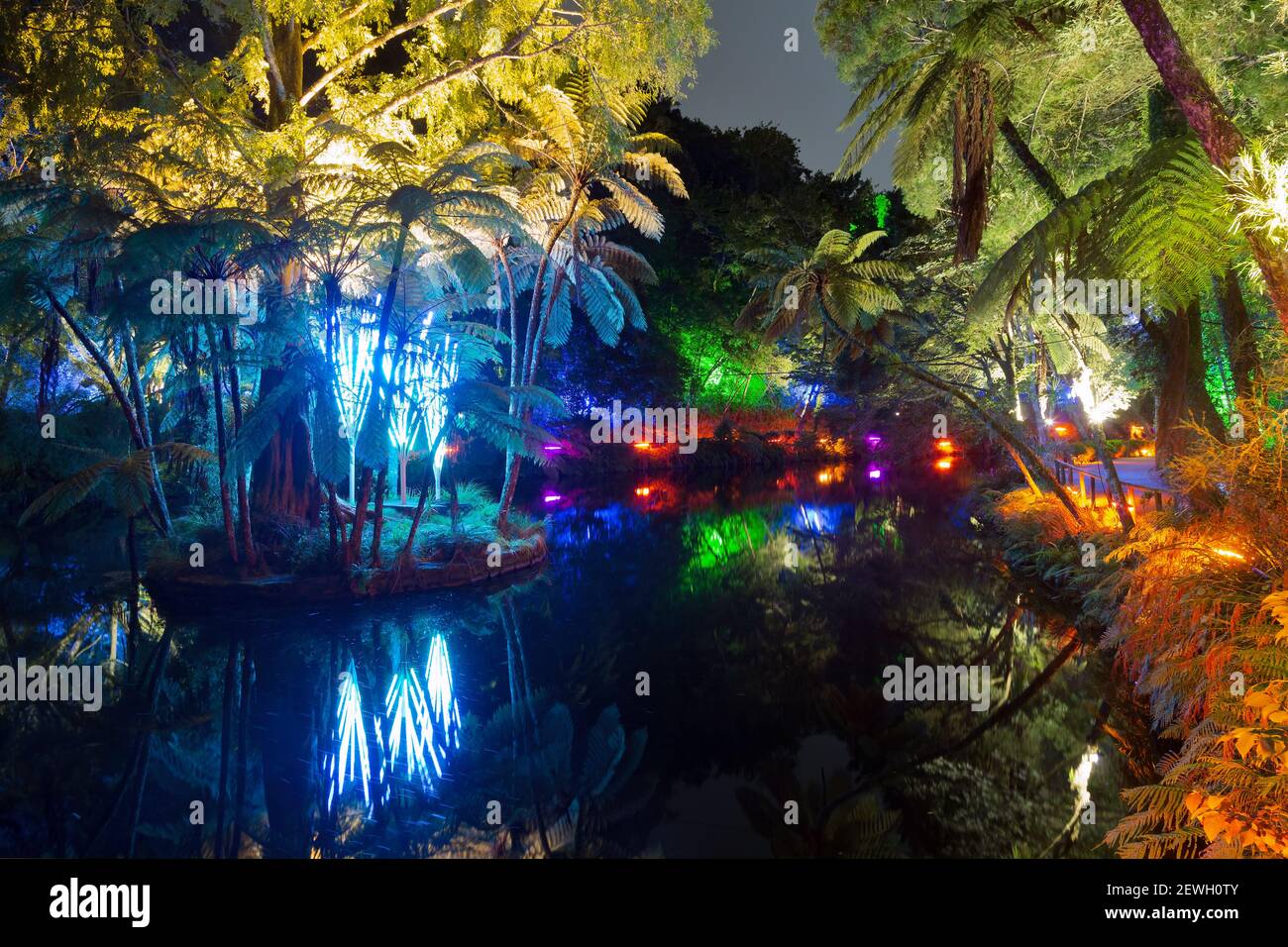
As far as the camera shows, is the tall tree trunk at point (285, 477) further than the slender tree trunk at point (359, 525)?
Yes

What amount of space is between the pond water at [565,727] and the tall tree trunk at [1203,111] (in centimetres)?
325

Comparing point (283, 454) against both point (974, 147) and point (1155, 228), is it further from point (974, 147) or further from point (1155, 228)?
point (1155, 228)

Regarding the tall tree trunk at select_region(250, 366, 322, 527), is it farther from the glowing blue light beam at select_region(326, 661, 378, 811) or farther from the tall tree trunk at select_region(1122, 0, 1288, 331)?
the tall tree trunk at select_region(1122, 0, 1288, 331)

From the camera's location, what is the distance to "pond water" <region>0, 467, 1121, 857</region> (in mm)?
4277

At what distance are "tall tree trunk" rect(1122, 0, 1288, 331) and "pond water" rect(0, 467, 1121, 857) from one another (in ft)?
10.7

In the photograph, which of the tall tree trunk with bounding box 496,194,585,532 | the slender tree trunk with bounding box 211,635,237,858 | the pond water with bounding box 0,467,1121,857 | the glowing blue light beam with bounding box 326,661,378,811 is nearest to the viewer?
the slender tree trunk with bounding box 211,635,237,858

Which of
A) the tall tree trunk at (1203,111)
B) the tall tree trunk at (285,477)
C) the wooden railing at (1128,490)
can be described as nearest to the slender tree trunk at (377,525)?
the tall tree trunk at (285,477)

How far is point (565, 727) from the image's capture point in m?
5.77

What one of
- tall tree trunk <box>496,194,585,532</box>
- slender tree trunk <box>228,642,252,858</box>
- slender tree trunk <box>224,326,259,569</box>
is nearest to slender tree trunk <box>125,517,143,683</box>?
slender tree trunk <box>228,642,252,858</box>

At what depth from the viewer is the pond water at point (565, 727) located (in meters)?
4.28

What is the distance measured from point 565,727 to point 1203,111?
6.11 meters

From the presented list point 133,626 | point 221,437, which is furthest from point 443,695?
point 221,437

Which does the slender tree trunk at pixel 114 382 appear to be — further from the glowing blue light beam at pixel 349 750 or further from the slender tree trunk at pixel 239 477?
the glowing blue light beam at pixel 349 750
